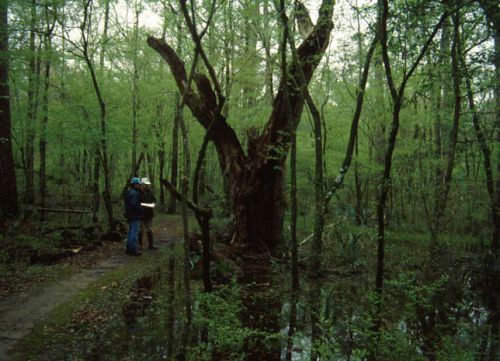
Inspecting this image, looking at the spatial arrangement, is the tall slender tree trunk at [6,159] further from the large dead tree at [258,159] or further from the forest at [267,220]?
the large dead tree at [258,159]

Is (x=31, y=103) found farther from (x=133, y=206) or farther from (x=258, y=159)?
(x=258, y=159)

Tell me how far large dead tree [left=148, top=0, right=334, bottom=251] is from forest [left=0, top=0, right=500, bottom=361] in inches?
1.8

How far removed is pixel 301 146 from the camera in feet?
59.9

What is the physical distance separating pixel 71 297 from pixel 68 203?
542 inches

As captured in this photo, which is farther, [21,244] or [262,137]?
[262,137]

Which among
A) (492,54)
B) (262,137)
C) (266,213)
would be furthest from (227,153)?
(492,54)

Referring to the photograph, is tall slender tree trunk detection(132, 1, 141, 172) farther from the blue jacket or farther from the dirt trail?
the dirt trail

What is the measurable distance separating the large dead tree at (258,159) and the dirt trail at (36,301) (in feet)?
11.4

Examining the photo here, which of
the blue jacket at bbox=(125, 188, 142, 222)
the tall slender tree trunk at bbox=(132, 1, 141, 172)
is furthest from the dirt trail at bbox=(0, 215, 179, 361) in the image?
the tall slender tree trunk at bbox=(132, 1, 141, 172)

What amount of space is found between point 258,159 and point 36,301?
6293 millimetres

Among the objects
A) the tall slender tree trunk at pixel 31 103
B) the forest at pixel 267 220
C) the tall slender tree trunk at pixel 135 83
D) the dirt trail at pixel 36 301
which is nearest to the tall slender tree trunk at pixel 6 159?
the forest at pixel 267 220

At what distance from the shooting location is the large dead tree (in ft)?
32.9

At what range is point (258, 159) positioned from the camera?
407 inches

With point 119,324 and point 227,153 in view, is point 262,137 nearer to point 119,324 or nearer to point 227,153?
point 227,153
